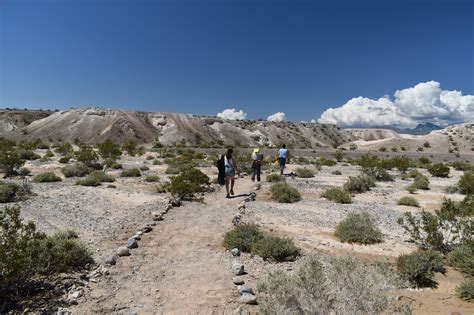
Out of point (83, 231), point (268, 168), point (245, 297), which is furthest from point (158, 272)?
point (268, 168)

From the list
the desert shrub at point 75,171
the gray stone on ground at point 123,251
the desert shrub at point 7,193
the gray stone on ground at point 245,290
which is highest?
the desert shrub at point 75,171

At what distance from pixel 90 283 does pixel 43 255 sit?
3.43ft

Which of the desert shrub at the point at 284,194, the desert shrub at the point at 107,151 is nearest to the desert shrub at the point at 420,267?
the desert shrub at the point at 284,194

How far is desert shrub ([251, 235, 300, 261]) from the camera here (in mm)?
7789

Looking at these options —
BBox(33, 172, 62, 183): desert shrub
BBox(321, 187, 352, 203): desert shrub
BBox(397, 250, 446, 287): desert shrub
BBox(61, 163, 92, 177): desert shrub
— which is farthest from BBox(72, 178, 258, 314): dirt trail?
BBox(61, 163, 92, 177): desert shrub

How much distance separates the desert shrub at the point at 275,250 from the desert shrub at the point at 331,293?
108 inches

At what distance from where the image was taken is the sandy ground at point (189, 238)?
19.4ft

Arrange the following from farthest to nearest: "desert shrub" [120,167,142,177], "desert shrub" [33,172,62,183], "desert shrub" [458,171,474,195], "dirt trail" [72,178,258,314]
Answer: "desert shrub" [120,167,142,177]
"desert shrub" [33,172,62,183]
"desert shrub" [458,171,474,195]
"dirt trail" [72,178,258,314]

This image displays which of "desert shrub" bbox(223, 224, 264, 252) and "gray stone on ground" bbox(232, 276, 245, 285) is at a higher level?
"desert shrub" bbox(223, 224, 264, 252)

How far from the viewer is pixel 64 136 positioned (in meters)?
68.7

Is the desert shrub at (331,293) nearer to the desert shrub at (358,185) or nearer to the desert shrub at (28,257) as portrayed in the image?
the desert shrub at (28,257)

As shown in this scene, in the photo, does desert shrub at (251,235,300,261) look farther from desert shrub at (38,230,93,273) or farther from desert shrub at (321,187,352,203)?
desert shrub at (321,187,352,203)

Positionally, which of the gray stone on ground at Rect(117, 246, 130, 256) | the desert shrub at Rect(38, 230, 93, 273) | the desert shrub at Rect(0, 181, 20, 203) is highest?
the desert shrub at Rect(0, 181, 20, 203)

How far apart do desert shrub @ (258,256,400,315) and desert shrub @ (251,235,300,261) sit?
2743 millimetres
